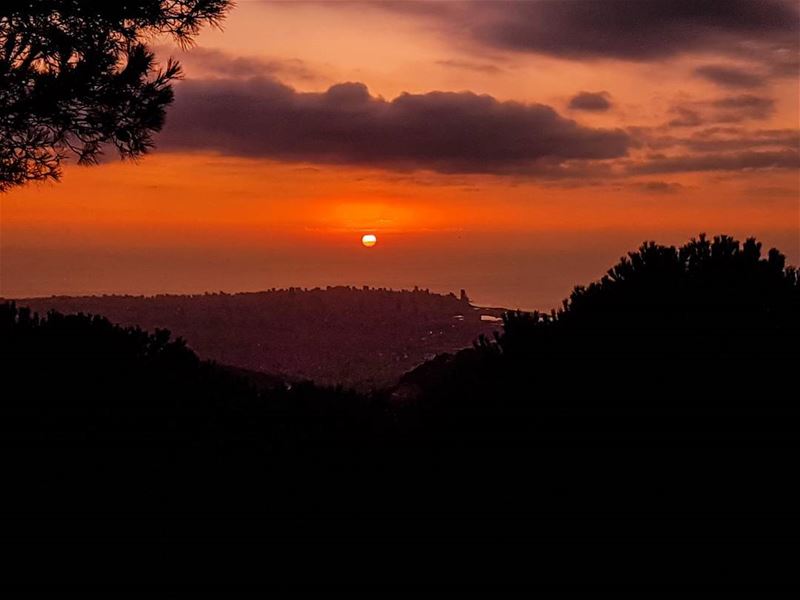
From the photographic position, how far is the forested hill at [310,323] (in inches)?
741

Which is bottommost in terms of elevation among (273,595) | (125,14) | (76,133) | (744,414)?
(273,595)

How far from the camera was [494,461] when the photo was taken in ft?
15.8

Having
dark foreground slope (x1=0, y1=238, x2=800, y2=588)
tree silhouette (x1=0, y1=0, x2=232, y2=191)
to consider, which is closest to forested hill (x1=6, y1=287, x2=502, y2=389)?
tree silhouette (x1=0, y1=0, x2=232, y2=191)

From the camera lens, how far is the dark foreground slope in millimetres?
4469

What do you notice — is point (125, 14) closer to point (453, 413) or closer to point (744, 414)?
point (453, 413)

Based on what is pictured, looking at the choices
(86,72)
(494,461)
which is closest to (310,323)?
(86,72)

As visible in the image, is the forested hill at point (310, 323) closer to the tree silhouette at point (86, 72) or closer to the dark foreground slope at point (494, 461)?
the tree silhouette at point (86, 72)

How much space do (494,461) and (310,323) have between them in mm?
18169

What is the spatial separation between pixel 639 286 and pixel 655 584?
1.95 metres

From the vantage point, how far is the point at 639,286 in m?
5.61

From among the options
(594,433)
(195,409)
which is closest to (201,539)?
(195,409)

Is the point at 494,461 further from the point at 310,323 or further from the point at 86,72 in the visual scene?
the point at 310,323

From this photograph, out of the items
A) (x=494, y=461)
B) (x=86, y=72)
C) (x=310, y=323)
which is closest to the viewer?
(x=494, y=461)

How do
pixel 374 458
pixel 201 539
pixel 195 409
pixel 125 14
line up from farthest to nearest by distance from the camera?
pixel 125 14
pixel 195 409
pixel 374 458
pixel 201 539
